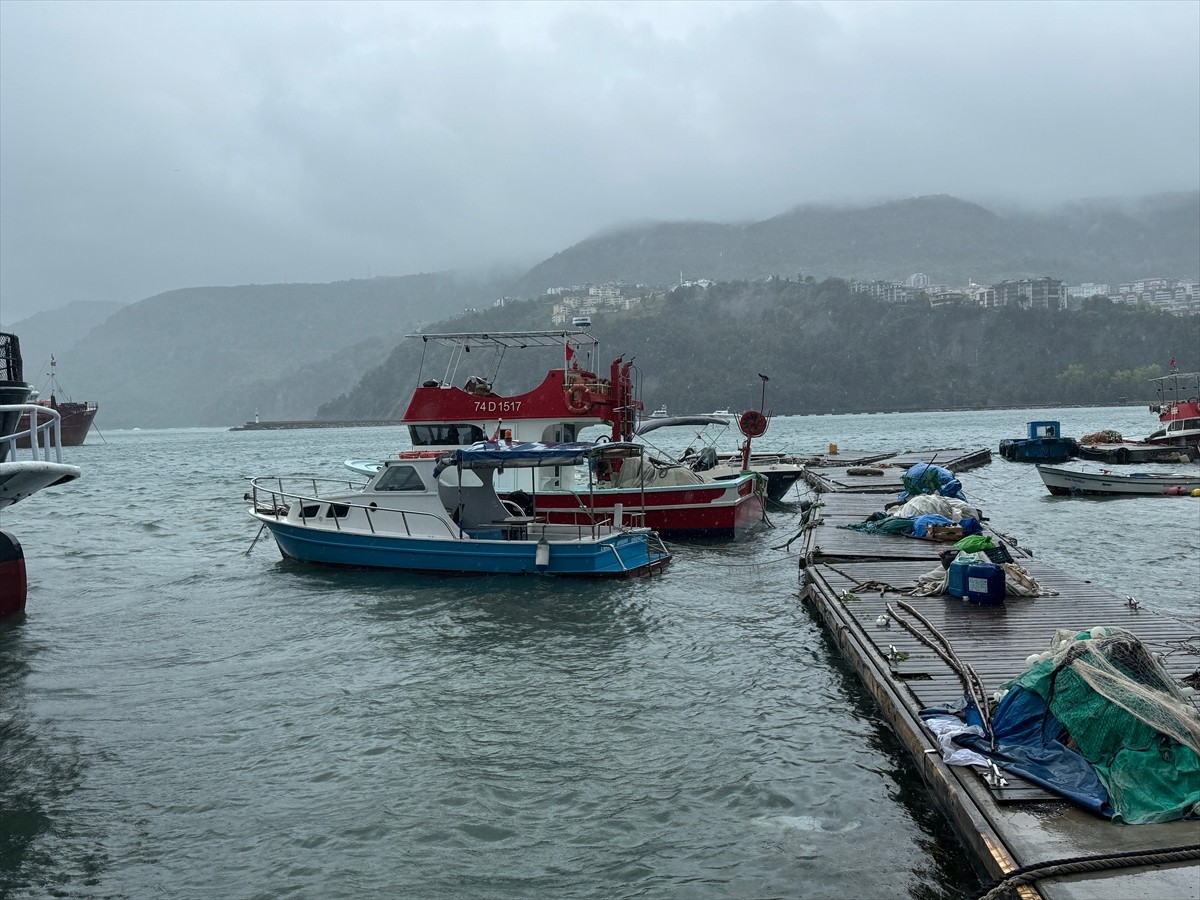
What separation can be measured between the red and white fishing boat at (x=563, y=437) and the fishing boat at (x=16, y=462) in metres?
10.2

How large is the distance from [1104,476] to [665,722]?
112 ft

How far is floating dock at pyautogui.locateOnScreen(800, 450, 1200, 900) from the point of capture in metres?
5.78

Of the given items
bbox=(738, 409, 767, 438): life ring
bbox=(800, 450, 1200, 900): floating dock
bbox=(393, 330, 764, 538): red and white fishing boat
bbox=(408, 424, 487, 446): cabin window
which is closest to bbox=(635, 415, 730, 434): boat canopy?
bbox=(738, 409, 767, 438): life ring

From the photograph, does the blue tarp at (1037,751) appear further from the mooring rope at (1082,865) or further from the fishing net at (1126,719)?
the mooring rope at (1082,865)

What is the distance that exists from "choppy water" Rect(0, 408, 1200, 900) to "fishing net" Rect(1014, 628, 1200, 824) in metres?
1.44

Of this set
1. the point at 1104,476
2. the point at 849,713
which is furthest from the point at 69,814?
the point at 1104,476

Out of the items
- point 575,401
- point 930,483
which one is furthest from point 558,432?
point 930,483

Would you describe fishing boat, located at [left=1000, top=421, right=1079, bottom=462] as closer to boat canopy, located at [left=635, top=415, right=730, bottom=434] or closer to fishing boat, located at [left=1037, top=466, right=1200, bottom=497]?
fishing boat, located at [left=1037, top=466, right=1200, bottom=497]

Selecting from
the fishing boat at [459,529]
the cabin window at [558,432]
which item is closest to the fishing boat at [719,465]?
the cabin window at [558,432]

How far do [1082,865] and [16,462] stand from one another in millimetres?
15418

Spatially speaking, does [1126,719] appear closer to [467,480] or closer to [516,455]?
[516,455]

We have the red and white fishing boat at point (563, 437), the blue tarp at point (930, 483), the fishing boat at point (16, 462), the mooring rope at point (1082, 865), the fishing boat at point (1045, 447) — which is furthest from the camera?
the fishing boat at point (1045, 447)

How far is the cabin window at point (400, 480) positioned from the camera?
21172 millimetres

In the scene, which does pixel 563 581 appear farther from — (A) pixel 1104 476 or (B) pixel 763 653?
(A) pixel 1104 476
